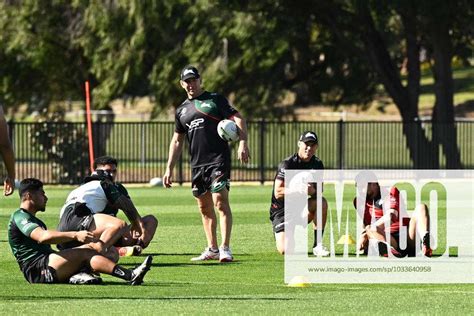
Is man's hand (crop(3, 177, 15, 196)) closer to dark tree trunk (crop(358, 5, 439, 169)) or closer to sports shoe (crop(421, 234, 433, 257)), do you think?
sports shoe (crop(421, 234, 433, 257))

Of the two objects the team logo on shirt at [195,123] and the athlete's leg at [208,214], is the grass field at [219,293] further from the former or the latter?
the team logo on shirt at [195,123]

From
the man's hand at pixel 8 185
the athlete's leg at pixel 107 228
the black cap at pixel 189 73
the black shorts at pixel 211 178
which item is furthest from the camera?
the black shorts at pixel 211 178

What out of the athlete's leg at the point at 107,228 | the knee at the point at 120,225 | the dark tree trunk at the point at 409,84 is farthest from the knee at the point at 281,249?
the dark tree trunk at the point at 409,84

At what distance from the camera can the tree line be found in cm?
4119

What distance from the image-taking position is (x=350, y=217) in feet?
76.9

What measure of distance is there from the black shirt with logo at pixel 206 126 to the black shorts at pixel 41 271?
11.2 ft

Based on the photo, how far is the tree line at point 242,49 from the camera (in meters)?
41.2

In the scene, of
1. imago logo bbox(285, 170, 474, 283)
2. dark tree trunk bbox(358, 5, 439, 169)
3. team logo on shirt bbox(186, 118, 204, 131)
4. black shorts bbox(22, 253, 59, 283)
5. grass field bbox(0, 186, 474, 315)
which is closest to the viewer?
grass field bbox(0, 186, 474, 315)

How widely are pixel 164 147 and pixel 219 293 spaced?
99.9 ft

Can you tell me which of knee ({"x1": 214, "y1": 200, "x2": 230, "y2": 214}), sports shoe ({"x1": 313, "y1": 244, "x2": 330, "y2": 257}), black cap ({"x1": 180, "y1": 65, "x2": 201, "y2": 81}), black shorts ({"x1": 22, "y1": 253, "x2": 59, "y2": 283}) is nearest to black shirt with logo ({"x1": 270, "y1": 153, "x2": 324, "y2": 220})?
sports shoe ({"x1": 313, "y1": 244, "x2": 330, "y2": 257})

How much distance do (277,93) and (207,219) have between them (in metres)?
29.0

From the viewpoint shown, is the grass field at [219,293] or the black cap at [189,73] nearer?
the grass field at [219,293]

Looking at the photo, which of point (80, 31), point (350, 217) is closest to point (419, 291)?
point (350, 217)

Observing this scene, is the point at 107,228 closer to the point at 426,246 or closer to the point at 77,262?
the point at 77,262
